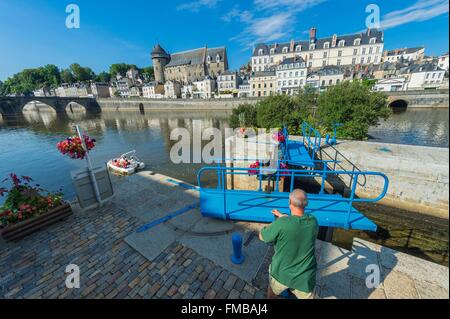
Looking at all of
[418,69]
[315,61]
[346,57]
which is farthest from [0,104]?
[418,69]

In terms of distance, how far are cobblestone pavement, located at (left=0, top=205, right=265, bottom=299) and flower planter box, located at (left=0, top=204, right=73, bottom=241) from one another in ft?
0.54

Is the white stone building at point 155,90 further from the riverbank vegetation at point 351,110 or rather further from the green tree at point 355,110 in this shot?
A: the green tree at point 355,110

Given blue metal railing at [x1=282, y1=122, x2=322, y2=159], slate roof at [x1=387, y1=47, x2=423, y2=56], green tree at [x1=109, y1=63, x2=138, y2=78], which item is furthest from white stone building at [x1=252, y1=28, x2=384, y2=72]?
green tree at [x1=109, y1=63, x2=138, y2=78]

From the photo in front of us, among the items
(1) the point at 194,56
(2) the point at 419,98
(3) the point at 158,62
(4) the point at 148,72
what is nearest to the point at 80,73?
(4) the point at 148,72

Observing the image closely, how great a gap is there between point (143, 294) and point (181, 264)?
2.51ft

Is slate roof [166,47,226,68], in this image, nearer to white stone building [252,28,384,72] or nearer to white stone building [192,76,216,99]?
white stone building [252,28,384,72]

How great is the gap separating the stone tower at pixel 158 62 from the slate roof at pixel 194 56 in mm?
3273

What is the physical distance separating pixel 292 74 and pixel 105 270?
6123 cm

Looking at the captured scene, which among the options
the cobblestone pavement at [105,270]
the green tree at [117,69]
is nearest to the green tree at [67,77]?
the green tree at [117,69]

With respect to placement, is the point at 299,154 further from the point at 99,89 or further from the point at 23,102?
the point at 99,89

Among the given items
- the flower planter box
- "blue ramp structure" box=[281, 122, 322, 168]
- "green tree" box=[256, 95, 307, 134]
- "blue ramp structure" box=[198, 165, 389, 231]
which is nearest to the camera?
"blue ramp structure" box=[198, 165, 389, 231]

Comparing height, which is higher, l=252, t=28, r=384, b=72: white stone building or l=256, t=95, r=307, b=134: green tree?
l=252, t=28, r=384, b=72: white stone building

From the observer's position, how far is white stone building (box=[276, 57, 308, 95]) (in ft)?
172
